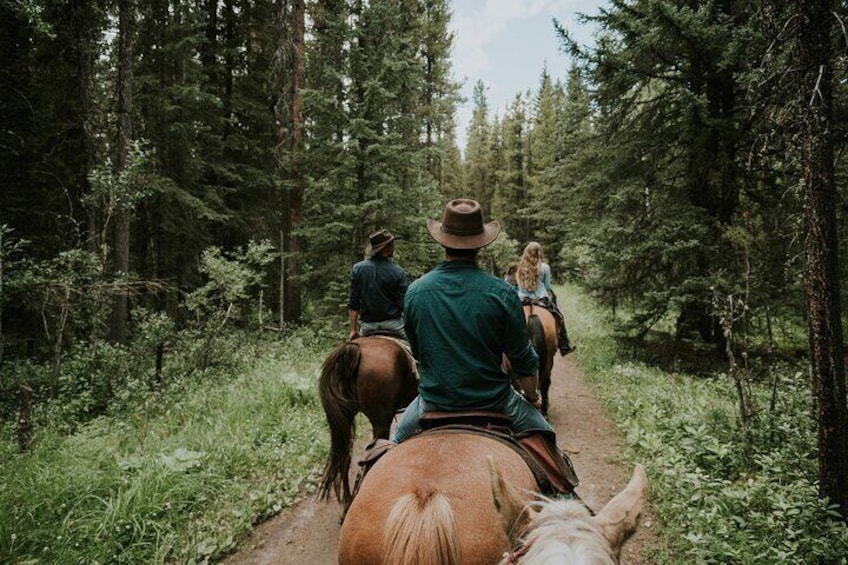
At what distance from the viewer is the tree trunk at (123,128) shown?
1105cm

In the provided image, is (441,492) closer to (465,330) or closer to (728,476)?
(465,330)

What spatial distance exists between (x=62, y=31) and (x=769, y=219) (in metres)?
16.9

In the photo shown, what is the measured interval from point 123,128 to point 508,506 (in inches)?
525

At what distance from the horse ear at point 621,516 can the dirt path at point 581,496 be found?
337 centimetres

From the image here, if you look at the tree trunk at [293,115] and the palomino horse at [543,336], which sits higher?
the tree trunk at [293,115]

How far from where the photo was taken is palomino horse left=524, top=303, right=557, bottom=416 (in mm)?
7211

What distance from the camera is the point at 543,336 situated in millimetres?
7270

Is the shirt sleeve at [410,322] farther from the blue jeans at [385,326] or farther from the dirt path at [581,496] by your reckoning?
the dirt path at [581,496]

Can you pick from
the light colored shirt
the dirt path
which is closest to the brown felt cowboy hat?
the dirt path

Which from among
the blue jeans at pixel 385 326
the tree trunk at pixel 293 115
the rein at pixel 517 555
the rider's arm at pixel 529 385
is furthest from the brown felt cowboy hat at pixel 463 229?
the tree trunk at pixel 293 115

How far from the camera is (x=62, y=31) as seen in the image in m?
10.8

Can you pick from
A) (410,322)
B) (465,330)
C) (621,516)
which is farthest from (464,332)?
(621,516)

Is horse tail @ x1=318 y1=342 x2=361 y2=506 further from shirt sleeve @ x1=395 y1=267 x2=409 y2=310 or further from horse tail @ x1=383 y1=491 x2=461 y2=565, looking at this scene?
horse tail @ x1=383 y1=491 x2=461 y2=565

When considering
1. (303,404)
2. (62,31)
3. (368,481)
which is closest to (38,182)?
(62,31)
